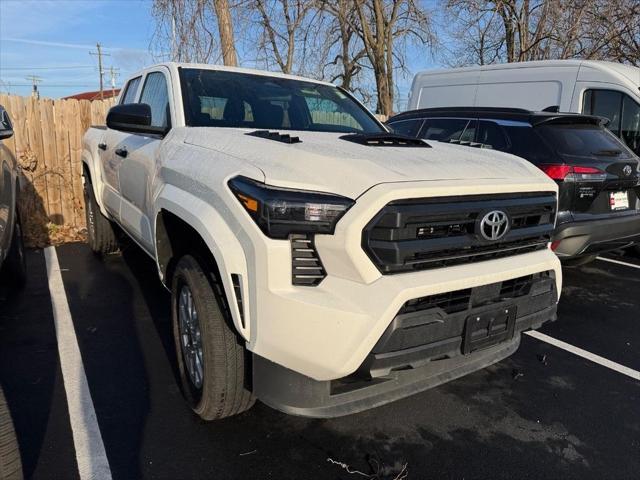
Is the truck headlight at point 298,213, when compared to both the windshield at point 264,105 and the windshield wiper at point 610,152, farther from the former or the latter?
the windshield wiper at point 610,152

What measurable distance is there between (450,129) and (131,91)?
3509 millimetres

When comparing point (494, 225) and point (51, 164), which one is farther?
point (51, 164)

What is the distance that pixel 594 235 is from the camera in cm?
456

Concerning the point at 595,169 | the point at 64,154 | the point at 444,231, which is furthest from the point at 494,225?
the point at 64,154

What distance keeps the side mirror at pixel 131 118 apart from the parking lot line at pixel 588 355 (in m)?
3.29

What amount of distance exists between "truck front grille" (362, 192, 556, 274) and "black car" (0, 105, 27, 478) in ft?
4.95

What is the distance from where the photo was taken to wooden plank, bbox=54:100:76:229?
7.38m

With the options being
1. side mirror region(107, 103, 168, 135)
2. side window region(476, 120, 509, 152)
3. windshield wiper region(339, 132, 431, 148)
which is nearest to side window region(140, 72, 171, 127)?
side mirror region(107, 103, 168, 135)

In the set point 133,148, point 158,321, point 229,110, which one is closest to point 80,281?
point 158,321

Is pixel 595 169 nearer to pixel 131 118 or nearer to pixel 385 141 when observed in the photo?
pixel 385 141

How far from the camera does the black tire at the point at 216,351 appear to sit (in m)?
2.41

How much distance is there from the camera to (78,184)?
300 inches

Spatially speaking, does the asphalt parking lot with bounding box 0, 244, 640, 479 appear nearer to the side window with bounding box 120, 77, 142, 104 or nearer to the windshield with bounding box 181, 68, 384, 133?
the windshield with bounding box 181, 68, 384, 133

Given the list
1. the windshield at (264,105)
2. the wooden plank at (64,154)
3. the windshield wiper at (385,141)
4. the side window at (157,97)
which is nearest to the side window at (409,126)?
the windshield at (264,105)
